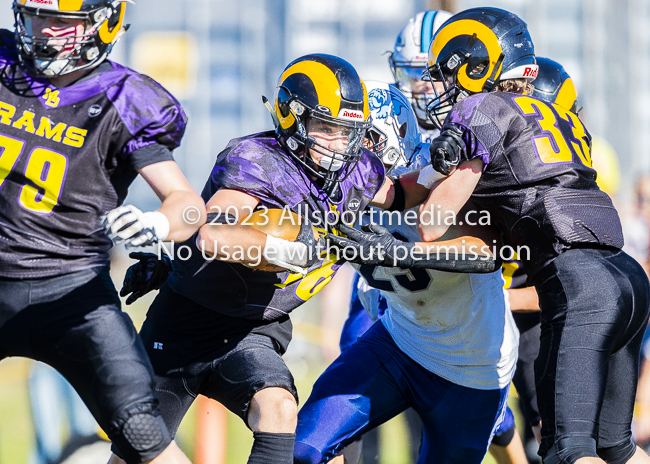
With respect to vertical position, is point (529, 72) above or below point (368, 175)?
above

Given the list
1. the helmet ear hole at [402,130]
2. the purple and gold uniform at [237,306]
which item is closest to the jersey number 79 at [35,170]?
the purple and gold uniform at [237,306]

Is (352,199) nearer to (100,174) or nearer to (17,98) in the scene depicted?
(100,174)

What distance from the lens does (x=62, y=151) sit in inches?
102

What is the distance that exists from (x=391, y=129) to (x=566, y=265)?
112 centimetres

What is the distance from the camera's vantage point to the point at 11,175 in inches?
102

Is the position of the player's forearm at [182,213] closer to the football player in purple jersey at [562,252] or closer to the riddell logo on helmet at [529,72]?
the football player in purple jersey at [562,252]

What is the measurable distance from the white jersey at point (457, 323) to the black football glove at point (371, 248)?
41 cm

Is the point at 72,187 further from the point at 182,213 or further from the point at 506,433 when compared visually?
the point at 506,433

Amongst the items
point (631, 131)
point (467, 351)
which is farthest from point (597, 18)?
point (467, 351)

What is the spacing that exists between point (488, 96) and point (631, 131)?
25.6m

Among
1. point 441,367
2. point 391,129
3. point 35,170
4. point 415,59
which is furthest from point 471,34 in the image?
point 35,170

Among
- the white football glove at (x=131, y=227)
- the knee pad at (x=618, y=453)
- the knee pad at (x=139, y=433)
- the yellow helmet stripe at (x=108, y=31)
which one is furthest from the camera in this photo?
the knee pad at (x=618, y=453)

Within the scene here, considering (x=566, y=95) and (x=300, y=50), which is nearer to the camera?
(x=566, y=95)

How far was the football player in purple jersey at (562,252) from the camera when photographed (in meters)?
2.75
